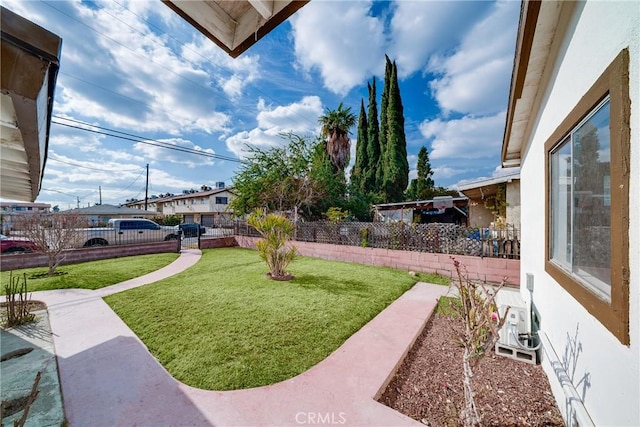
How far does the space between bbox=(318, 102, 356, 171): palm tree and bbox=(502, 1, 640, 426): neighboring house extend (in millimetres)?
19275

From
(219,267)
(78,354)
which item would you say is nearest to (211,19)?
(78,354)

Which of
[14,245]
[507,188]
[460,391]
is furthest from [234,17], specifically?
[14,245]

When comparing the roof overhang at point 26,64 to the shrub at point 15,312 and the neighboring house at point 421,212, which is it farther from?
the neighboring house at point 421,212

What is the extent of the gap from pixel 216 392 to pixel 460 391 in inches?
107

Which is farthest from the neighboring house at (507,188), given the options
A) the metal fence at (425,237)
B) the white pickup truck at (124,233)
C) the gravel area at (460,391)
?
the white pickup truck at (124,233)

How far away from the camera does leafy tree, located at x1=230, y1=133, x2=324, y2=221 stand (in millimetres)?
14695

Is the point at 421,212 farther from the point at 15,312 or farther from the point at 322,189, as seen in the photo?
the point at 15,312

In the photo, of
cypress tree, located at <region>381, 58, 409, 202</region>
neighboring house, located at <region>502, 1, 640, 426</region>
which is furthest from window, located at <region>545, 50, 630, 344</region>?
cypress tree, located at <region>381, 58, 409, 202</region>

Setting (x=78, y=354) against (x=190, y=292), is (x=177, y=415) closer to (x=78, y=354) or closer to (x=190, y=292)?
(x=78, y=354)

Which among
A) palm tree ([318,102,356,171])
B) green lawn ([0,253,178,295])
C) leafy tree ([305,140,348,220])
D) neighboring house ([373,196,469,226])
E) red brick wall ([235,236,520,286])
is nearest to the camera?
red brick wall ([235,236,520,286])

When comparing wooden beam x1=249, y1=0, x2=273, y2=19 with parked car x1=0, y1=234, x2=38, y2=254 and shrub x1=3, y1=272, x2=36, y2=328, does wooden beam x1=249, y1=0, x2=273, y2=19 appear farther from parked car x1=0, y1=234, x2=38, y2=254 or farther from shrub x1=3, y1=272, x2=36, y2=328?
parked car x1=0, y1=234, x2=38, y2=254

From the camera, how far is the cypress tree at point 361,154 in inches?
1094

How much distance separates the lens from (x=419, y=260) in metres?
8.09

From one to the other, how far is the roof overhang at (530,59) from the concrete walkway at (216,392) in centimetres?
387
